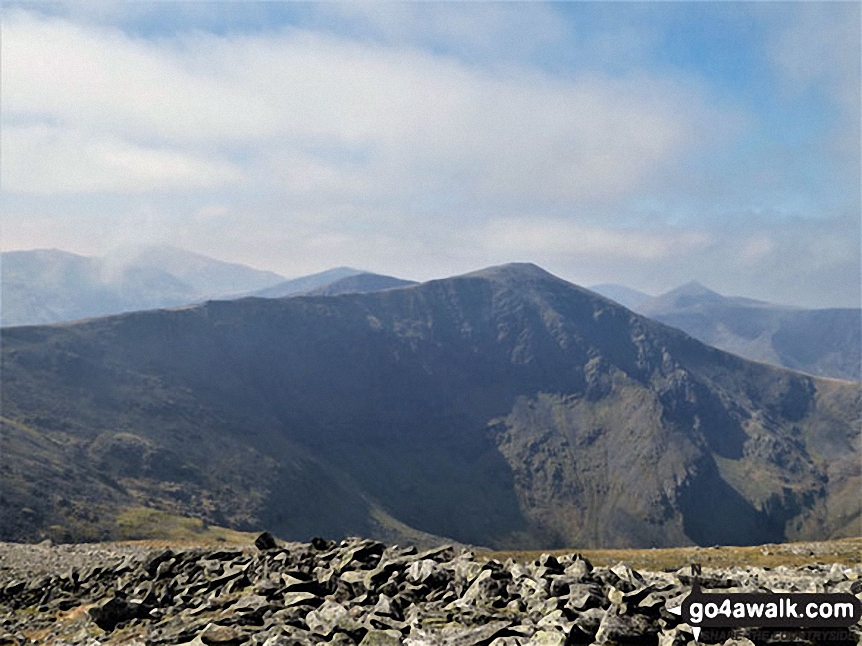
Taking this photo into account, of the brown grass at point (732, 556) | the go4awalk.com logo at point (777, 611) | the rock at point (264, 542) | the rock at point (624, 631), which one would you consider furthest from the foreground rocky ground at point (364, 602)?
the brown grass at point (732, 556)

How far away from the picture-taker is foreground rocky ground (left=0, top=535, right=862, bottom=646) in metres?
20.6

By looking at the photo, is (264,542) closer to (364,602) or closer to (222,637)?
(364,602)

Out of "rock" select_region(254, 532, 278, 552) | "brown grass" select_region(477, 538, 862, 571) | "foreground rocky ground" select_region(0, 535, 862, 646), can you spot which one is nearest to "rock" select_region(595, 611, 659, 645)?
"foreground rocky ground" select_region(0, 535, 862, 646)

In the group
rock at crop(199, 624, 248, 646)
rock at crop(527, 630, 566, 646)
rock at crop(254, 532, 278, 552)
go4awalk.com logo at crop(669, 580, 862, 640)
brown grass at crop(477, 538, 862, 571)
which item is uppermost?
go4awalk.com logo at crop(669, 580, 862, 640)

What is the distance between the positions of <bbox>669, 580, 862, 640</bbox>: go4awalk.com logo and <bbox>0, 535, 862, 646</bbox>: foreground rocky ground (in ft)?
1.30

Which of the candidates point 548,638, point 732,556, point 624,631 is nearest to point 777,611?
point 624,631

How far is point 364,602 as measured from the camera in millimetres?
25328

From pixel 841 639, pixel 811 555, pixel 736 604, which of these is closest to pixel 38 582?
pixel 736 604

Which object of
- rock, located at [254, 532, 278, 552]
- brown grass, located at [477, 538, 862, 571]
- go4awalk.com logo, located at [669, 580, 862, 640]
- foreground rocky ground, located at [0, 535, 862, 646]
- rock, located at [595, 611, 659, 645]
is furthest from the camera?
brown grass, located at [477, 538, 862, 571]

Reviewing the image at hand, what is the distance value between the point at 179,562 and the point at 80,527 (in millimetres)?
170248

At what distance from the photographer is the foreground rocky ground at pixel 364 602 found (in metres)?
20.6

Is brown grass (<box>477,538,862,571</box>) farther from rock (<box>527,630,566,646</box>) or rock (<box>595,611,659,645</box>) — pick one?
rock (<box>527,630,566,646</box>)

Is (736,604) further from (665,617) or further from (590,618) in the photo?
(590,618)

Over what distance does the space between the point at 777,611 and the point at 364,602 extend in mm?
16005
